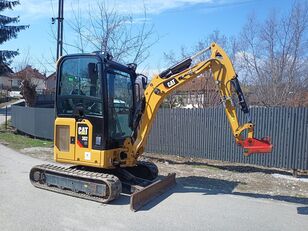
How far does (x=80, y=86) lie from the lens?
311 inches

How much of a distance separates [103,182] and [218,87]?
3015 millimetres

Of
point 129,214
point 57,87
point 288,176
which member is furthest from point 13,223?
point 288,176

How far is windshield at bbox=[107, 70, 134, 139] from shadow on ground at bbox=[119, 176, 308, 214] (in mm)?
1488

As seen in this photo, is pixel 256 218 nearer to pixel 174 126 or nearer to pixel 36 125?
pixel 174 126

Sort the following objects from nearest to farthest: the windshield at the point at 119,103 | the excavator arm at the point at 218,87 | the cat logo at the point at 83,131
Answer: the excavator arm at the point at 218,87
the cat logo at the point at 83,131
the windshield at the point at 119,103

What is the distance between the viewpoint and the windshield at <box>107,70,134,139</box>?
7.86 m

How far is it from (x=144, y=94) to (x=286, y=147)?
5.40 metres

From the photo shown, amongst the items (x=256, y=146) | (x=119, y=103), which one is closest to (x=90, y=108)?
(x=119, y=103)

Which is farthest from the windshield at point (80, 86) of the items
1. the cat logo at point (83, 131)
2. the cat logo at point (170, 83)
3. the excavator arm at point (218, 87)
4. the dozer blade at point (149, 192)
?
the dozer blade at point (149, 192)

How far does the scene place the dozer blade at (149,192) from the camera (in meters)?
6.96

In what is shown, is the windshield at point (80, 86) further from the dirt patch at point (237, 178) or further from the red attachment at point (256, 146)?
the dirt patch at point (237, 178)

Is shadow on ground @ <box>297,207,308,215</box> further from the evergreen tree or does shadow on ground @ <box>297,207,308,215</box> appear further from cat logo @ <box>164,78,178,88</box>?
the evergreen tree

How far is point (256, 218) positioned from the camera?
22.1 feet

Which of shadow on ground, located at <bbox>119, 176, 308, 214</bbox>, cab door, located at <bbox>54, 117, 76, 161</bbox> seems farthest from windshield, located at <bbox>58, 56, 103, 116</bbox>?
shadow on ground, located at <bbox>119, 176, 308, 214</bbox>
